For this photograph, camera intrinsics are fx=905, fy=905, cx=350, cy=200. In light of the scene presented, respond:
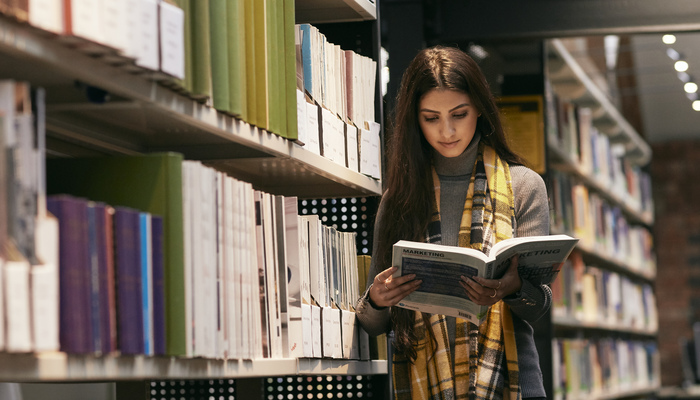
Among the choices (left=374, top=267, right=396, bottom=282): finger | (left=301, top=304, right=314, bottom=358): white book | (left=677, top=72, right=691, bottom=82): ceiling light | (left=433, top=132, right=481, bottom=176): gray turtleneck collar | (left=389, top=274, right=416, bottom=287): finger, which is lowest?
(left=301, top=304, right=314, bottom=358): white book

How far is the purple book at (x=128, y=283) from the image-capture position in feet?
3.82

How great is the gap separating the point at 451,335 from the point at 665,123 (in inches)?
242

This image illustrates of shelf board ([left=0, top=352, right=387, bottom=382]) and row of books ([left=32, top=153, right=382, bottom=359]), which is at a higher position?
row of books ([left=32, top=153, right=382, bottom=359])

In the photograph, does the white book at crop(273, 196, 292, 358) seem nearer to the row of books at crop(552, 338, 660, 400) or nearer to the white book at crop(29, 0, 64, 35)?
the white book at crop(29, 0, 64, 35)

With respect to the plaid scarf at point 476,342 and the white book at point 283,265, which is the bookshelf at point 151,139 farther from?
the plaid scarf at point 476,342

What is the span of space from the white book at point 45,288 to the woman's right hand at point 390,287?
929mm

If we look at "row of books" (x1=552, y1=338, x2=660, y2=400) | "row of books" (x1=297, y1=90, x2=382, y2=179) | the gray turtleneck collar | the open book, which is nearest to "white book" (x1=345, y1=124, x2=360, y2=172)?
"row of books" (x1=297, y1=90, x2=382, y2=179)

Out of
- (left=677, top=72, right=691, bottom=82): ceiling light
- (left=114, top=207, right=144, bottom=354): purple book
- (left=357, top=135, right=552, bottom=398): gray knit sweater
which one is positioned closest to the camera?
(left=114, top=207, right=144, bottom=354): purple book

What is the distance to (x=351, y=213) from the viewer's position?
2441mm

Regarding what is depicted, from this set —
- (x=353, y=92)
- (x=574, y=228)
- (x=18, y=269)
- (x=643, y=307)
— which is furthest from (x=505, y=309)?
(x=643, y=307)

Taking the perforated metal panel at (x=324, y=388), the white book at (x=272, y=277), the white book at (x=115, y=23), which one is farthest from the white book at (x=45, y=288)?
the perforated metal panel at (x=324, y=388)

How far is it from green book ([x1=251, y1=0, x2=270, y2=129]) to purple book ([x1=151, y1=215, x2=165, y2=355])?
0.45 meters

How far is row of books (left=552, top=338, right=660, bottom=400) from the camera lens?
4.62 m

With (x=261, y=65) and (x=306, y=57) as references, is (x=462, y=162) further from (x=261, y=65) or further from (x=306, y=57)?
(x=261, y=65)
